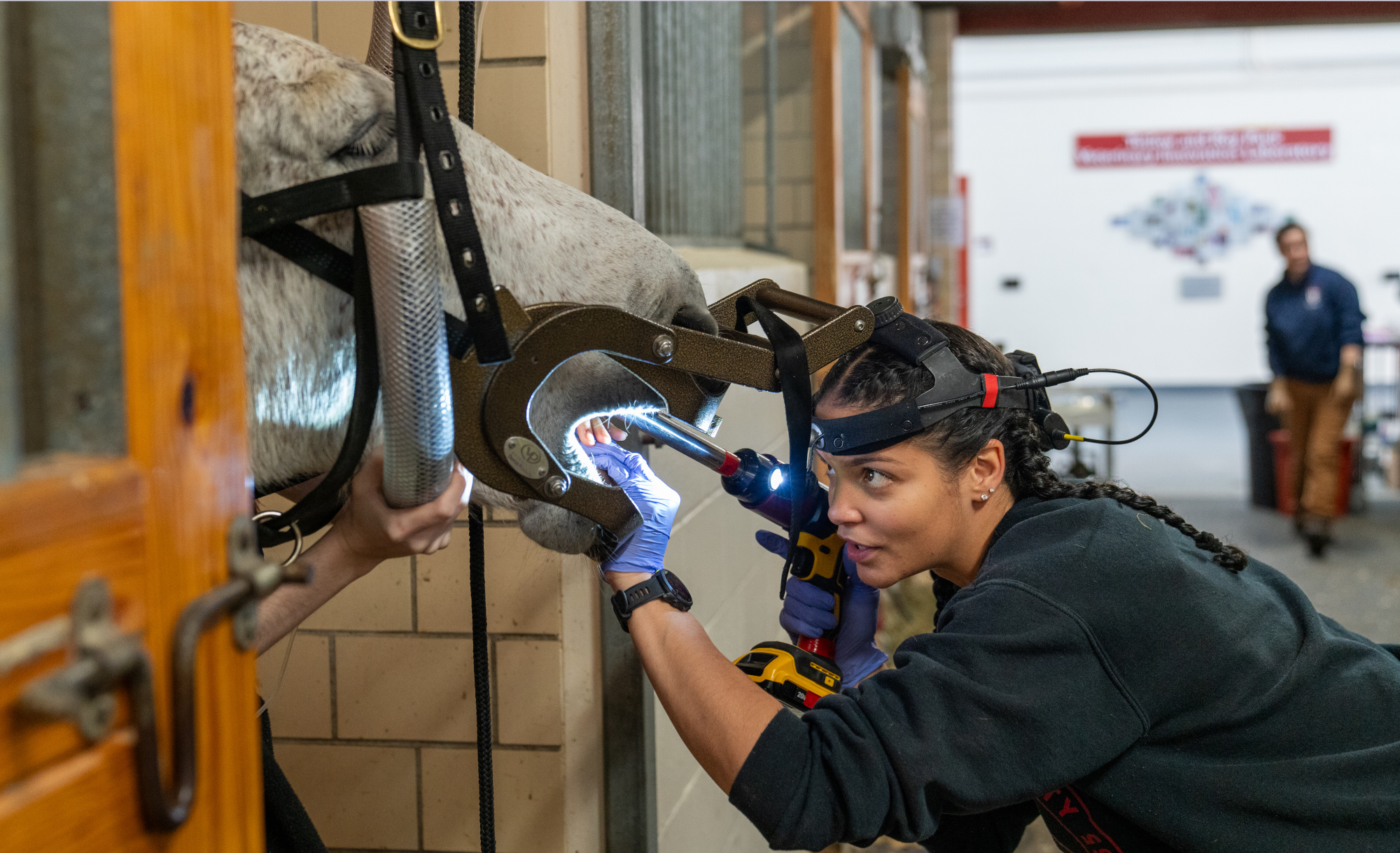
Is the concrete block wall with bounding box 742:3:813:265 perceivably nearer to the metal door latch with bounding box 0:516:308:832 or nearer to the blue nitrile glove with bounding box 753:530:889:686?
the blue nitrile glove with bounding box 753:530:889:686

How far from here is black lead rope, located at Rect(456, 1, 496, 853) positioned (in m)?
1.26

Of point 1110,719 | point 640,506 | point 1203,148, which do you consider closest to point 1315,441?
point 1110,719

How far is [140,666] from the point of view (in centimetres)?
53

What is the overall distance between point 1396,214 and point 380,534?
41.7 ft

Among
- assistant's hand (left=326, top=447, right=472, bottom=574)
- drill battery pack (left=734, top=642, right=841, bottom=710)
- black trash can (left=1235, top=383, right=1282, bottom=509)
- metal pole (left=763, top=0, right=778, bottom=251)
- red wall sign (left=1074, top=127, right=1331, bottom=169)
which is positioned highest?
red wall sign (left=1074, top=127, right=1331, bottom=169)

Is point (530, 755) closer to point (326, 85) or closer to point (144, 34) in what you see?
point (326, 85)

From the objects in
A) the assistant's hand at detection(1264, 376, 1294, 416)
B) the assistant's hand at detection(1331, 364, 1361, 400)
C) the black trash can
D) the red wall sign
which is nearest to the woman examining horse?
the assistant's hand at detection(1331, 364, 1361, 400)

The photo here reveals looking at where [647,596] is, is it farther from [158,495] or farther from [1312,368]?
[1312,368]

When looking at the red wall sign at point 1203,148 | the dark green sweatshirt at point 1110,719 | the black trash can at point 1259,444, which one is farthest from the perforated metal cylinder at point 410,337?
the red wall sign at point 1203,148

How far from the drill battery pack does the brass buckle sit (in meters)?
0.77

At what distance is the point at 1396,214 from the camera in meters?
11.0

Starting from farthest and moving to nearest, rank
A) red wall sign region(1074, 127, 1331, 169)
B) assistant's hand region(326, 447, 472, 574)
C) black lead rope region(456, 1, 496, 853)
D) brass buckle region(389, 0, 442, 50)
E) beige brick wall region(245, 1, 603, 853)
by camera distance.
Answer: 1. red wall sign region(1074, 127, 1331, 169)
2. beige brick wall region(245, 1, 603, 853)
3. black lead rope region(456, 1, 496, 853)
4. assistant's hand region(326, 447, 472, 574)
5. brass buckle region(389, 0, 442, 50)

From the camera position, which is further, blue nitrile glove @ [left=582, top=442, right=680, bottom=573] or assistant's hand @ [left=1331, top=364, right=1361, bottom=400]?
assistant's hand @ [left=1331, top=364, right=1361, bottom=400]

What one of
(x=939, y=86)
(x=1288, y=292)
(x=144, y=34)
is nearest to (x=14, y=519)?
(x=144, y=34)
